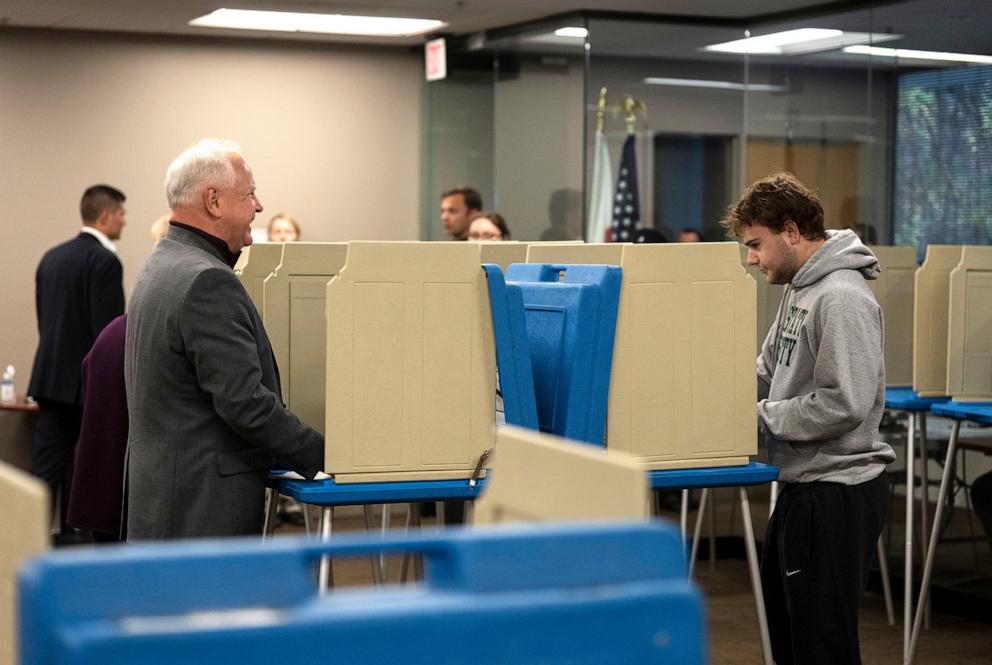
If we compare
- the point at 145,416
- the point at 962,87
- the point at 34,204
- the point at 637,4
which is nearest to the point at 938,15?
the point at 962,87

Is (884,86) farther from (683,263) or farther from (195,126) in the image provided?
(195,126)

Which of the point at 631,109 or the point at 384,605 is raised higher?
the point at 631,109

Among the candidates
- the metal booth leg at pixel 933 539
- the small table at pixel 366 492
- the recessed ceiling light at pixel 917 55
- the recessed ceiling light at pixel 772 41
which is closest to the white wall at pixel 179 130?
the recessed ceiling light at pixel 772 41

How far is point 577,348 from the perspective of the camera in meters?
2.79

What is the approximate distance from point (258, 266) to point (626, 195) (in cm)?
453

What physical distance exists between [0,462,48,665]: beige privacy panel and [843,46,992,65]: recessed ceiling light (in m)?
5.14

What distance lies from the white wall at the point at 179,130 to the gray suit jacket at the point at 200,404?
572cm

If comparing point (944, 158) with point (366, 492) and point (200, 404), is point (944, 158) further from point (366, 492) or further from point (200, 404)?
point (200, 404)

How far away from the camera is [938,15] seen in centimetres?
587

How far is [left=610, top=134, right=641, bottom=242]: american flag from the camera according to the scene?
7.56 m

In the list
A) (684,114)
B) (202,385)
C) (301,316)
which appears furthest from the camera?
(684,114)

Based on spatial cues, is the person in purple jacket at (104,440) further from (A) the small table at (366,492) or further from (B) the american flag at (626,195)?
(B) the american flag at (626,195)

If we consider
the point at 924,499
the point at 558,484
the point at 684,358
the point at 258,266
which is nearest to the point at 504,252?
the point at 258,266

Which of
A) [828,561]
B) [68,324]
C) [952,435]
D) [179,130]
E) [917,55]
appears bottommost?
[828,561]
